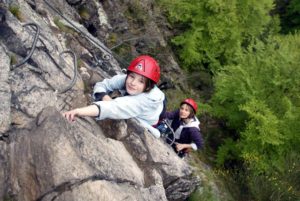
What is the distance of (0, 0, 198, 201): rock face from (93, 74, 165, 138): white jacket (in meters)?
0.15

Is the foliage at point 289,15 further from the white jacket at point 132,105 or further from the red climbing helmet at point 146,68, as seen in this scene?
the red climbing helmet at point 146,68

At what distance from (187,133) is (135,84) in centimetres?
182

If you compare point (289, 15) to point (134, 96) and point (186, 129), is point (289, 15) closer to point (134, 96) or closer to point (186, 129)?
point (186, 129)

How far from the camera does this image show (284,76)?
10094 millimetres

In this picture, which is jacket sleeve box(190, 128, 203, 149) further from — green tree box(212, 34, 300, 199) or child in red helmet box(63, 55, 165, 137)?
green tree box(212, 34, 300, 199)

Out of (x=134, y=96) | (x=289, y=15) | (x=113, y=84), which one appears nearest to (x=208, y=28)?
(x=113, y=84)

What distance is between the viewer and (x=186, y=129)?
604cm

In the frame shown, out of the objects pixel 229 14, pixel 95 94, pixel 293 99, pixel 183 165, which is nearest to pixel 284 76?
pixel 293 99

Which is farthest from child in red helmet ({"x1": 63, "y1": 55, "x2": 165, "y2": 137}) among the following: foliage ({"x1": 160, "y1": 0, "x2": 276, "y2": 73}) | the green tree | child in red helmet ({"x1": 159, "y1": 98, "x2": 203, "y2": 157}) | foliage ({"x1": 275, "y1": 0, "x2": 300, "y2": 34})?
foliage ({"x1": 275, "y1": 0, "x2": 300, "y2": 34})

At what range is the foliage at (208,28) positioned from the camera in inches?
520

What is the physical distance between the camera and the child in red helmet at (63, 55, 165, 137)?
4141 millimetres

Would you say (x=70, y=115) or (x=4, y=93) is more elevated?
(x=4, y=93)

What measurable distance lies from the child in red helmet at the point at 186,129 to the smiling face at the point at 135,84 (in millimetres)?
1546

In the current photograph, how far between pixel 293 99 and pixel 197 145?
5176 millimetres
